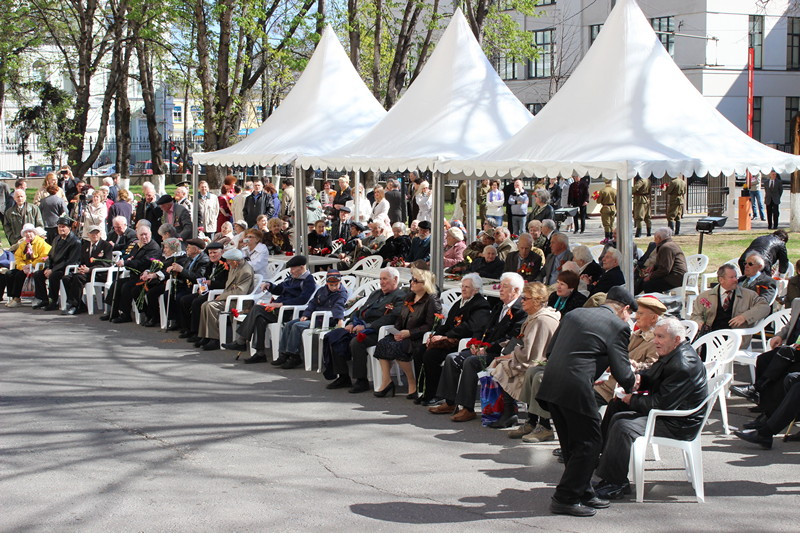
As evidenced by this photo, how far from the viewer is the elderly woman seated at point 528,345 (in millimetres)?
8383

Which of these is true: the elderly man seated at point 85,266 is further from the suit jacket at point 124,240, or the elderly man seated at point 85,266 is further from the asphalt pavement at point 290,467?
the asphalt pavement at point 290,467

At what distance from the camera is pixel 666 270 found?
12.1 metres

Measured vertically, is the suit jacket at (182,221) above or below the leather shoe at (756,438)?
above

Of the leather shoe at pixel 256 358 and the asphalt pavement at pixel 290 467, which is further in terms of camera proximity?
the leather shoe at pixel 256 358

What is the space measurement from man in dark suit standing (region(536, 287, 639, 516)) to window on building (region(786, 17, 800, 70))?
49.5m

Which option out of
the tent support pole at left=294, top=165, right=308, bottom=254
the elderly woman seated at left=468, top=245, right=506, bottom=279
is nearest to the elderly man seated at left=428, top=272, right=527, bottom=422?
the elderly woman seated at left=468, top=245, right=506, bottom=279

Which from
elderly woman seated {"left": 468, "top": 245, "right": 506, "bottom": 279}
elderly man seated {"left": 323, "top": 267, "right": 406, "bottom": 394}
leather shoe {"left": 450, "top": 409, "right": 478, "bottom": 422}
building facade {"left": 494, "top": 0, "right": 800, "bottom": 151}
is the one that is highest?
building facade {"left": 494, "top": 0, "right": 800, "bottom": 151}

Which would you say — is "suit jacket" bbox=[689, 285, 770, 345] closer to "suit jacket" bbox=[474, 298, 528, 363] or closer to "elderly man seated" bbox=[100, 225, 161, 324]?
"suit jacket" bbox=[474, 298, 528, 363]

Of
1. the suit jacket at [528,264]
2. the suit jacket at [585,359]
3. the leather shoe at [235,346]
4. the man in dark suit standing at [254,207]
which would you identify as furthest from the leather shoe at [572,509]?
the man in dark suit standing at [254,207]

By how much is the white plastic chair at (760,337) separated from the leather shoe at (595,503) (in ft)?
11.4

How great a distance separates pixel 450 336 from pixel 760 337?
10.6 feet

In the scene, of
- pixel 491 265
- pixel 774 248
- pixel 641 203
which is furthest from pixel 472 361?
pixel 641 203

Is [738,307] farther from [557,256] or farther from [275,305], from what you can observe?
[275,305]

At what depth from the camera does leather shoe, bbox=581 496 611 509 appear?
6.48 metres
